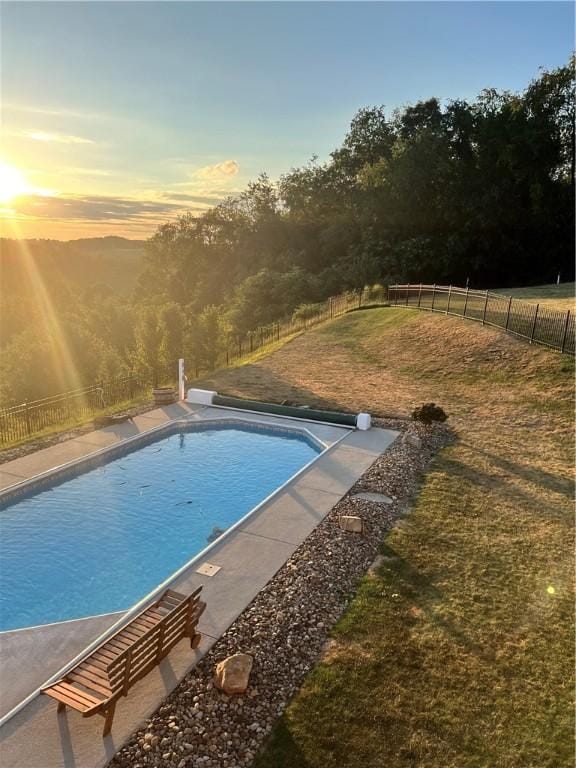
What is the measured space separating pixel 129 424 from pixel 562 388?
47.1 feet

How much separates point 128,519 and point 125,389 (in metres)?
12.4

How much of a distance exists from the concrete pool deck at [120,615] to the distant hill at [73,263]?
220 ft

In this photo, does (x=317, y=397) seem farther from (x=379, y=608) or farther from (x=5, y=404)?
(x=5, y=404)

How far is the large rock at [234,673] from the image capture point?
19.0ft

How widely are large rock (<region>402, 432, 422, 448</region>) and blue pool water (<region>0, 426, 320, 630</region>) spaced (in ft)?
8.74

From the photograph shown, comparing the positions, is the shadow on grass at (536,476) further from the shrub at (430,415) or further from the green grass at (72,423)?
the green grass at (72,423)

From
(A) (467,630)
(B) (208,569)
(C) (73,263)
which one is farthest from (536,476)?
(C) (73,263)

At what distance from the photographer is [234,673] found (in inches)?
230

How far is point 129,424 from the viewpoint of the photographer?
16.2 m

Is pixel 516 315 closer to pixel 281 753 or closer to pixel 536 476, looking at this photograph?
pixel 536 476

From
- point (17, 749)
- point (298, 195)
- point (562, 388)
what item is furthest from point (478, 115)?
point (17, 749)

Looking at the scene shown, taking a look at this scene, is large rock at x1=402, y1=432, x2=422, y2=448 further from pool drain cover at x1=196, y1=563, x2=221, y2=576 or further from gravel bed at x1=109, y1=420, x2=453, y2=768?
pool drain cover at x1=196, y1=563, x2=221, y2=576

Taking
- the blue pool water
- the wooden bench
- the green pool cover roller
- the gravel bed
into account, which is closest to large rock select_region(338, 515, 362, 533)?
the gravel bed

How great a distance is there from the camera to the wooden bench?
17.8 ft
